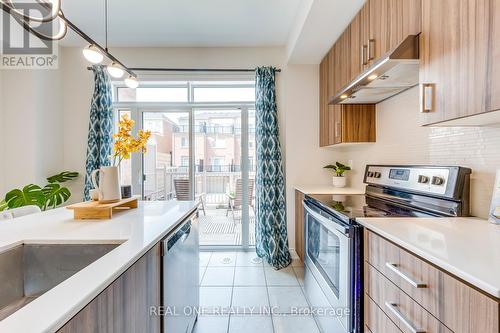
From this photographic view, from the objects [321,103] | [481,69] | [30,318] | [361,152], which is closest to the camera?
[30,318]

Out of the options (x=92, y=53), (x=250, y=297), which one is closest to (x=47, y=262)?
(x=92, y=53)

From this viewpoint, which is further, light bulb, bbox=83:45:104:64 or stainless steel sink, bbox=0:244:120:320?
light bulb, bbox=83:45:104:64

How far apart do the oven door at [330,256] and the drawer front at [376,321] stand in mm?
100

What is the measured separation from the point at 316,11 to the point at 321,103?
1.17 meters

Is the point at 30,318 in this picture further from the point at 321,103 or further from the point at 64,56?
the point at 64,56

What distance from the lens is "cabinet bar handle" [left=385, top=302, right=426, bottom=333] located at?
0.89 metres

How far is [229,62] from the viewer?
324 cm

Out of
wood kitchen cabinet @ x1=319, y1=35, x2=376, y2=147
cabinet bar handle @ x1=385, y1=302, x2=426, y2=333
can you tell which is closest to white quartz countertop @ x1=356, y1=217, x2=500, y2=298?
cabinet bar handle @ x1=385, y1=302, x2=426, y2=333

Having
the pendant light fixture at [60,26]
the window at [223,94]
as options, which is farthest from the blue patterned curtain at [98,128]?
the window at [223,94]

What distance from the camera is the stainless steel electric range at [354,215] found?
4.33ft

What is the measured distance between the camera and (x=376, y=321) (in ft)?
3.82

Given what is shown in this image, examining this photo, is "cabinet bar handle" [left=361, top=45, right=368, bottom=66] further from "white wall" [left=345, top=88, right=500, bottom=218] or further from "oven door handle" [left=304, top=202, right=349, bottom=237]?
"oven door handle" [left=304, top=202, right=349, bottom=237]

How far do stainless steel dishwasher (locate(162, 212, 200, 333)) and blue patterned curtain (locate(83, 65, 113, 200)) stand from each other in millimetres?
1975

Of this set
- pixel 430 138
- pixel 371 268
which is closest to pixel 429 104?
pixel 430 138
